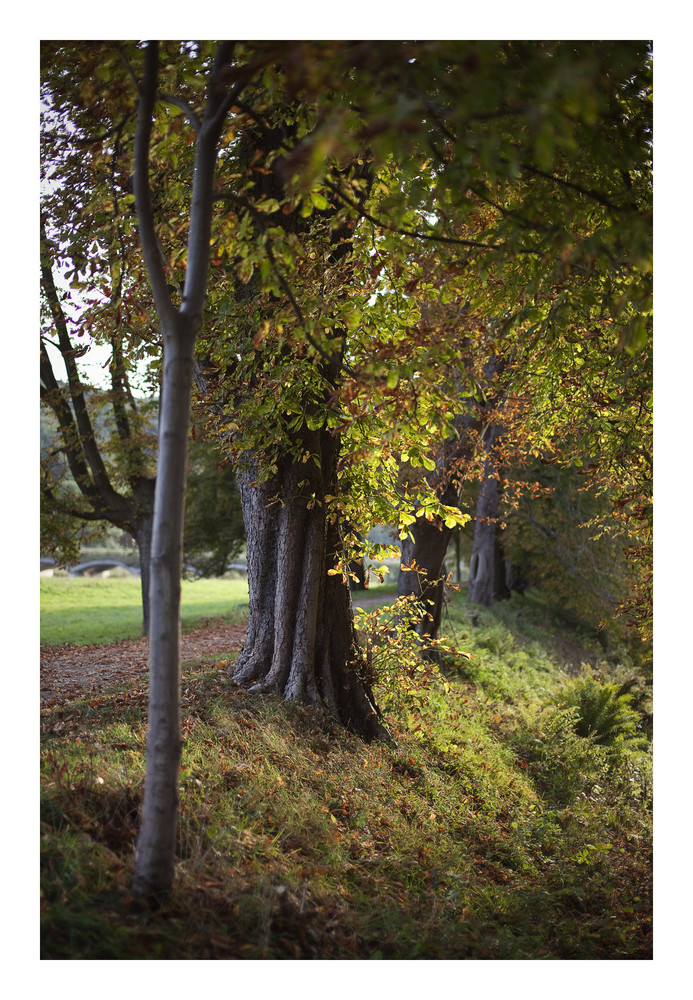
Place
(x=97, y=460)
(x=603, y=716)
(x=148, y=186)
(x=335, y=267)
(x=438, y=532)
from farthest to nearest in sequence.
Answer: (x=97, y=460)
(x=438, y=532)
(x=603, y=716)
(x=335, y=267)
(x=148, y=186)

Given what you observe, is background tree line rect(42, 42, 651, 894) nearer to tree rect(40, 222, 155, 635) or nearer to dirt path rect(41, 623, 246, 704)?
dirt path rect(41, 623, 246, 704)

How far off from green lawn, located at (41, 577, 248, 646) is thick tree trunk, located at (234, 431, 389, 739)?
8.35 metres

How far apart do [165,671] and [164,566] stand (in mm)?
491

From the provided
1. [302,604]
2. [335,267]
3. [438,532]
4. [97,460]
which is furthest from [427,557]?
[97,460]

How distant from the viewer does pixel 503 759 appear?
7.21 m

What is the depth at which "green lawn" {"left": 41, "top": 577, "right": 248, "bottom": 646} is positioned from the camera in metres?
14.3

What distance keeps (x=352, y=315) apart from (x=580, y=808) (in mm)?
5473

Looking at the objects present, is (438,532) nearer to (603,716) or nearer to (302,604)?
(603,716)

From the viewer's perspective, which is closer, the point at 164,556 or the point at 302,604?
the point at 164,556

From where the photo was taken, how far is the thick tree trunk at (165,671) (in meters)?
3.00

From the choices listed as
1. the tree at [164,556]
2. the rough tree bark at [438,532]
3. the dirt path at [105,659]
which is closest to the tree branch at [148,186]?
the tree at [164,556]

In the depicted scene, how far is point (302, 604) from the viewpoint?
232 inches

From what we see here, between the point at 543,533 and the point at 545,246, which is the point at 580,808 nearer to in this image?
the point at 545,246

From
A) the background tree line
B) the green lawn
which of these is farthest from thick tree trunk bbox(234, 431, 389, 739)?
the green lawn
